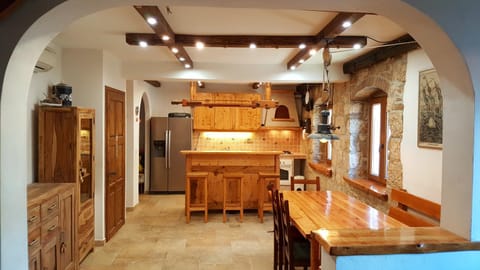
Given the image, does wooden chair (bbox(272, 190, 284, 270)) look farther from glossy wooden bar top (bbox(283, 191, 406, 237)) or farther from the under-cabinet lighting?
the under-cabinet lighting

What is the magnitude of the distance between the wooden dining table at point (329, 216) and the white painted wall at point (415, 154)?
1.82 ft

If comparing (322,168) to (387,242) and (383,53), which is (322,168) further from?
(387,242)

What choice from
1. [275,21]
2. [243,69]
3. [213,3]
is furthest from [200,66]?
[213,3]

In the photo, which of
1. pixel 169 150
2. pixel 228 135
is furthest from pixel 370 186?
pixel 169 150

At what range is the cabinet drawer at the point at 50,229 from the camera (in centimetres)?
271

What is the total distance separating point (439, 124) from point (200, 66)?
3290mm

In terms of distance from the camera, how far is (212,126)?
761 centimetres

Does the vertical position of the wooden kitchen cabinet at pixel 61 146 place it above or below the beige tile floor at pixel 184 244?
above

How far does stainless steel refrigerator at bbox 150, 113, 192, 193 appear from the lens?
24.3 ft

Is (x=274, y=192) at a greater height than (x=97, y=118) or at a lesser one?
lesser

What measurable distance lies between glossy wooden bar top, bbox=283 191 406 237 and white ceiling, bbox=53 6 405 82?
5.86 feet

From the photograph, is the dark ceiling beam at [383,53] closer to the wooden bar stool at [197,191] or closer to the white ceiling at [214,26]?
the white ceiling at [214,26]

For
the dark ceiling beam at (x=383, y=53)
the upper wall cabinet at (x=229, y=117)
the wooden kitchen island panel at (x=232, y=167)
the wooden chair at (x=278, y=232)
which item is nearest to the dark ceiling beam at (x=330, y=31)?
the dark ceiling beam at (x=383, y=53)

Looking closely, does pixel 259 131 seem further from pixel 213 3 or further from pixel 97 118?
pixel 213 3
